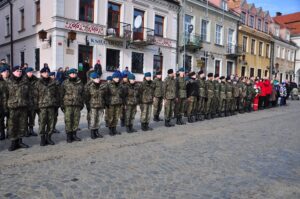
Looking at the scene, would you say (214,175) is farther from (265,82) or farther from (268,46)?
(268,46)

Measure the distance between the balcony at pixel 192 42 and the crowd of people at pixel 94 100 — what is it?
13.6m

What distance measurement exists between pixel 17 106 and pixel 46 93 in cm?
72

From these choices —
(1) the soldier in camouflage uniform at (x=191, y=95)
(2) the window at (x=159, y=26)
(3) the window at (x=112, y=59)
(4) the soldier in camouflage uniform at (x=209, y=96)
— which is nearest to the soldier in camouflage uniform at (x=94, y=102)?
(1) the soldier in camouflage uniform at (x=191, y=95)

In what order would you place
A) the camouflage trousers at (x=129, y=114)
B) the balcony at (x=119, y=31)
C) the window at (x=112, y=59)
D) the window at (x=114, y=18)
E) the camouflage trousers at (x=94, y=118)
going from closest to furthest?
the camouflage trousers at (x=94, y=118), the camouflage trousers at (x=129, y=114), the balcony at (x=119, y=31), the window at (x=114, y=18), the window at (x=112, y=59)

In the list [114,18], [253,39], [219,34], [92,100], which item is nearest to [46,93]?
[92,100]

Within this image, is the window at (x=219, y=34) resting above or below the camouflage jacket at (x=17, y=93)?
above

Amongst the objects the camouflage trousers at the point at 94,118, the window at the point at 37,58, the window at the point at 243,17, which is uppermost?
the window at the point at 243,17

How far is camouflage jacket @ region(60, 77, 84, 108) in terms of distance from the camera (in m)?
7.43

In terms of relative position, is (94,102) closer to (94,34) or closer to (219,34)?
(94,34)

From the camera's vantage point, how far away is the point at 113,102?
842 cm

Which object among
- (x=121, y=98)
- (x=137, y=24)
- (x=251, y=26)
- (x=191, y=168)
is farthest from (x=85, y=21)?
(x=251, y=26)

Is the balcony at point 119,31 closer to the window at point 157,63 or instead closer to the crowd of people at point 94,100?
the window at point 157,63

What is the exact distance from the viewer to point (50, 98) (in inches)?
280

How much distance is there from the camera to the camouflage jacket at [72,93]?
7.43 metres
